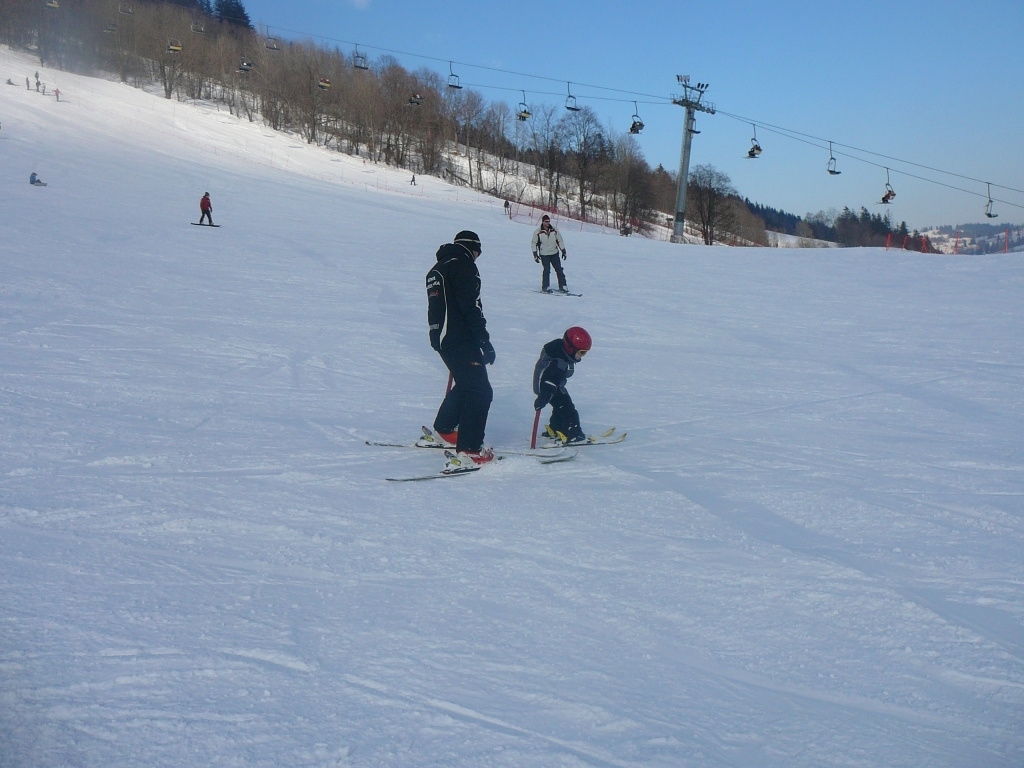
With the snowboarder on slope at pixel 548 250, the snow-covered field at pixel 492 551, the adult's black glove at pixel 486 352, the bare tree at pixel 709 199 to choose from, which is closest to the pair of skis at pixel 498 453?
the snow-covered field at pixel 492 551

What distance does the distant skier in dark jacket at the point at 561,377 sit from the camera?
5.56 metres

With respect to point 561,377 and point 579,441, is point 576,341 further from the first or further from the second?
point 579,441

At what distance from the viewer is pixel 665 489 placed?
4879mm

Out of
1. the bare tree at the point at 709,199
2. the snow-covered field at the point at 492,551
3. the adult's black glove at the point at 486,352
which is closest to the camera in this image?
the snow-covered field at the point at 492,551

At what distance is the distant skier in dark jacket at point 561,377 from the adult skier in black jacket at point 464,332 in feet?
2.38

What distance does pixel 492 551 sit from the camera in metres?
3.73

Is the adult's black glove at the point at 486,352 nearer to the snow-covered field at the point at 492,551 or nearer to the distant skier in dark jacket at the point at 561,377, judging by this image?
the distant skier in dark jacket at the point at 561,377

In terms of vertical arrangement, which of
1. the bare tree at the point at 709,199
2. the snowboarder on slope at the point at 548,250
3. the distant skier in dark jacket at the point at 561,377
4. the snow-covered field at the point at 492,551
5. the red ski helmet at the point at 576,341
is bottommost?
the snow-covered field at the point at 492,551

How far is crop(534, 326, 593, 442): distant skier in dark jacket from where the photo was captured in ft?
18.2

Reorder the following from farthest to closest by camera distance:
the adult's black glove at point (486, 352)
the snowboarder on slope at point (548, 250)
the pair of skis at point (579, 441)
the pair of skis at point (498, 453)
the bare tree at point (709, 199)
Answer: the bare tree at point (709, 199) < the snowboarder on slope at point (548, 250) < the pair of skis at point (579, 441) < the adult's black glove at point (486, 352) < the pair of skis at point (498, 453)

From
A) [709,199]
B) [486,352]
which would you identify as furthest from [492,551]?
[709,199]

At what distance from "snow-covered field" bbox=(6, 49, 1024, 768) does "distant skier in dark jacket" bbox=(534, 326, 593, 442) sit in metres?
0.40

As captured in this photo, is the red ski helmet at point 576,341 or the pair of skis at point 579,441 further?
the pair of skis at point 579,441

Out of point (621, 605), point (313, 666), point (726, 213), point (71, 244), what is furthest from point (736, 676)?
point (726, 213)
